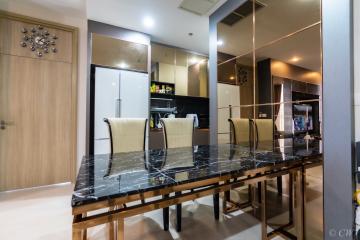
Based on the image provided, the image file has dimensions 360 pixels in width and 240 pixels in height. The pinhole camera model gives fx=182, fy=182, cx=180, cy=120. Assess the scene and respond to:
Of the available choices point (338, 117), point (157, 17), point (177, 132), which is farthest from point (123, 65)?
point (338, 117)

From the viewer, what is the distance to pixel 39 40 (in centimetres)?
288

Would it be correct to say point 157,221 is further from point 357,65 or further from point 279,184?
point 357,65

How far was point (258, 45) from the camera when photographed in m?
2.26

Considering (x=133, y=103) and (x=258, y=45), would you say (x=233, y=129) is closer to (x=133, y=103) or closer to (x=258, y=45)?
(x=258, y=45)

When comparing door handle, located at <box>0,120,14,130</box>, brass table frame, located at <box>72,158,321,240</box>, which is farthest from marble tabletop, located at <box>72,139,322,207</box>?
door handle, located at <box>0,120,14,130</box>

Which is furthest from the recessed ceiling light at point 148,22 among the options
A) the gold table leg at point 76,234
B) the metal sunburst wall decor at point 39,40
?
the gold table leg at point 76,234

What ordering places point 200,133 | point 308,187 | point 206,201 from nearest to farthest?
point 308,187 < point 206,201 < point 200,133

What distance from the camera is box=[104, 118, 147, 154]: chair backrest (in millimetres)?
1896

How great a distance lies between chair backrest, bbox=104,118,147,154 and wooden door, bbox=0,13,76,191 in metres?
1.59

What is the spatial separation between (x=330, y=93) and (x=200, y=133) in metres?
2.93

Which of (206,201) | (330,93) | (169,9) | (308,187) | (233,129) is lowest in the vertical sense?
(206,201)

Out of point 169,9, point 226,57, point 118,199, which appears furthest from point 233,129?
point 169,9

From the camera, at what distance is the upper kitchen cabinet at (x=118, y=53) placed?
3123 mm

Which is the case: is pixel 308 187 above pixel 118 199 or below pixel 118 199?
below
